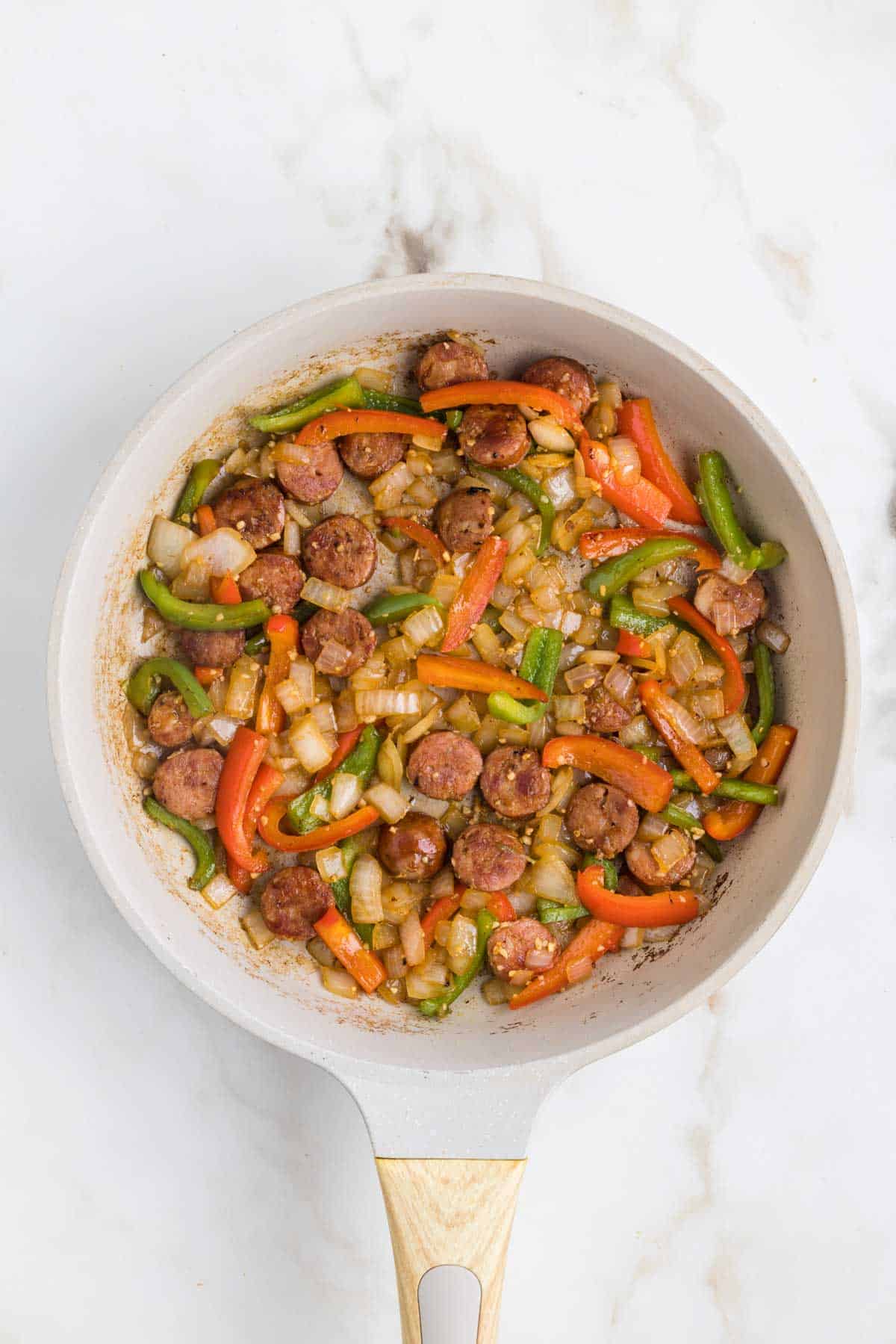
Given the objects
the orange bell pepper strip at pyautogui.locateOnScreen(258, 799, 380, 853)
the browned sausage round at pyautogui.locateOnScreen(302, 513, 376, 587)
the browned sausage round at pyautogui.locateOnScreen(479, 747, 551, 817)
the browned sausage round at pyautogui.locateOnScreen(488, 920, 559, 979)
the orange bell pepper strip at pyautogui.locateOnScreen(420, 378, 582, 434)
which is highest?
the orange bell pepper strip at pyautogui.locateOnScreen(420, 378, 582, 434)

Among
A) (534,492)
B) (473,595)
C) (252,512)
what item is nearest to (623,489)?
(534,492)

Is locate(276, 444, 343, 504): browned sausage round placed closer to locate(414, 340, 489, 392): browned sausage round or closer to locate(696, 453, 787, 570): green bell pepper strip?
locate(414, 340, 489, 392): browned sausage round

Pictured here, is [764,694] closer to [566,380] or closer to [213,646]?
[566,380]

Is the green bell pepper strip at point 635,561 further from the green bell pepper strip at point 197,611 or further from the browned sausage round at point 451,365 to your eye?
the green bell pepper strip at point 197,611

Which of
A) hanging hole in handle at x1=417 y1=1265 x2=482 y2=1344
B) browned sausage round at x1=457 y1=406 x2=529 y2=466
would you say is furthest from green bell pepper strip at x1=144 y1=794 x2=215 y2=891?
browned sausage round at x1=457 y1=406 x2=529 y2=466

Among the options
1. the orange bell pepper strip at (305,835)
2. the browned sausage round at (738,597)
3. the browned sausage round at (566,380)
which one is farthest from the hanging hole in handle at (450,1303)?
the browned sausage round at (566,380)
